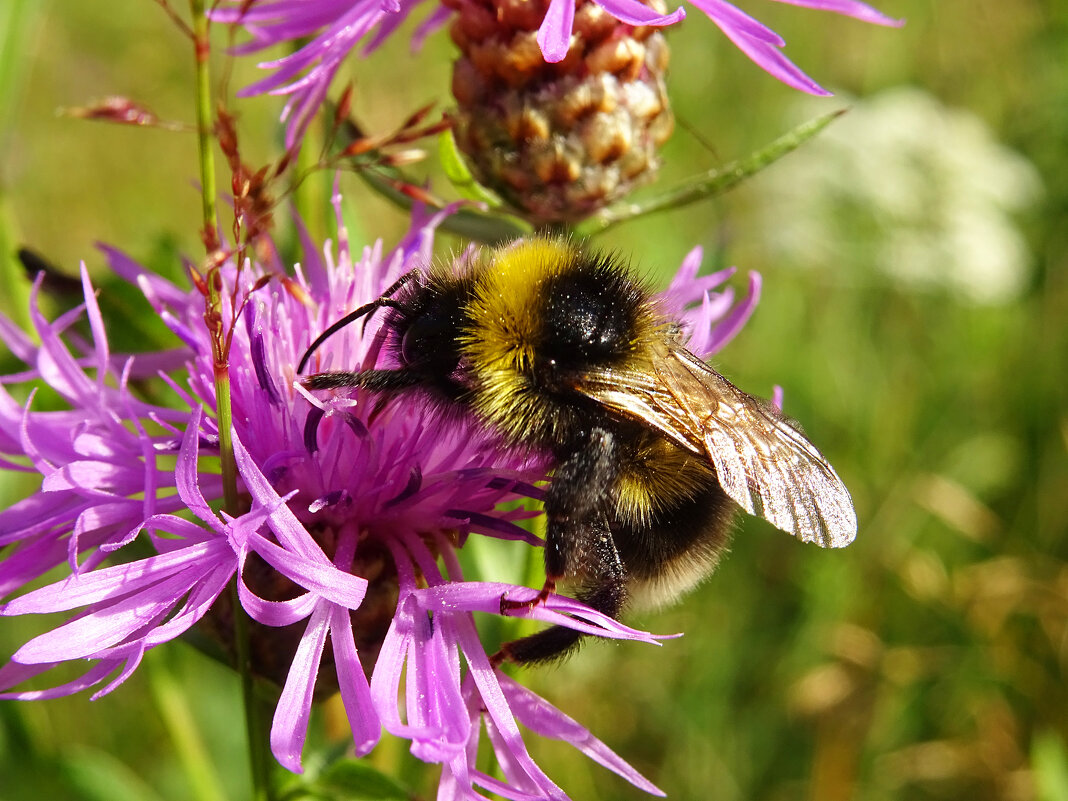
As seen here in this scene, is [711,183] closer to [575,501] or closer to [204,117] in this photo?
[575,501]

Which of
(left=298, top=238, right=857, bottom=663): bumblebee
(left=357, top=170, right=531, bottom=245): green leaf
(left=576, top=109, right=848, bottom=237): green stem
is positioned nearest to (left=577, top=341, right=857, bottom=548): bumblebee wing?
(left=298, top=238, right=857, bottom=663): bumblebee

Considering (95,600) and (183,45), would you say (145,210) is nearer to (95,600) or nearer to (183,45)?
(183,45)

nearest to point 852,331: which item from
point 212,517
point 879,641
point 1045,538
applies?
point 1045,538

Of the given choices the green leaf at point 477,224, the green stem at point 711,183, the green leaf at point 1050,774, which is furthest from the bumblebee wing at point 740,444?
the green leaf at point 1050,774

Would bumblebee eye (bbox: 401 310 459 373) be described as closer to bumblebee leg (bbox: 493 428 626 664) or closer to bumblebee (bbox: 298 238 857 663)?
bumblebee (bbox: 298 238 857 663)

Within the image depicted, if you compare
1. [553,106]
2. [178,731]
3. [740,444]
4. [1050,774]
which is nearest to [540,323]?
[740,444]
